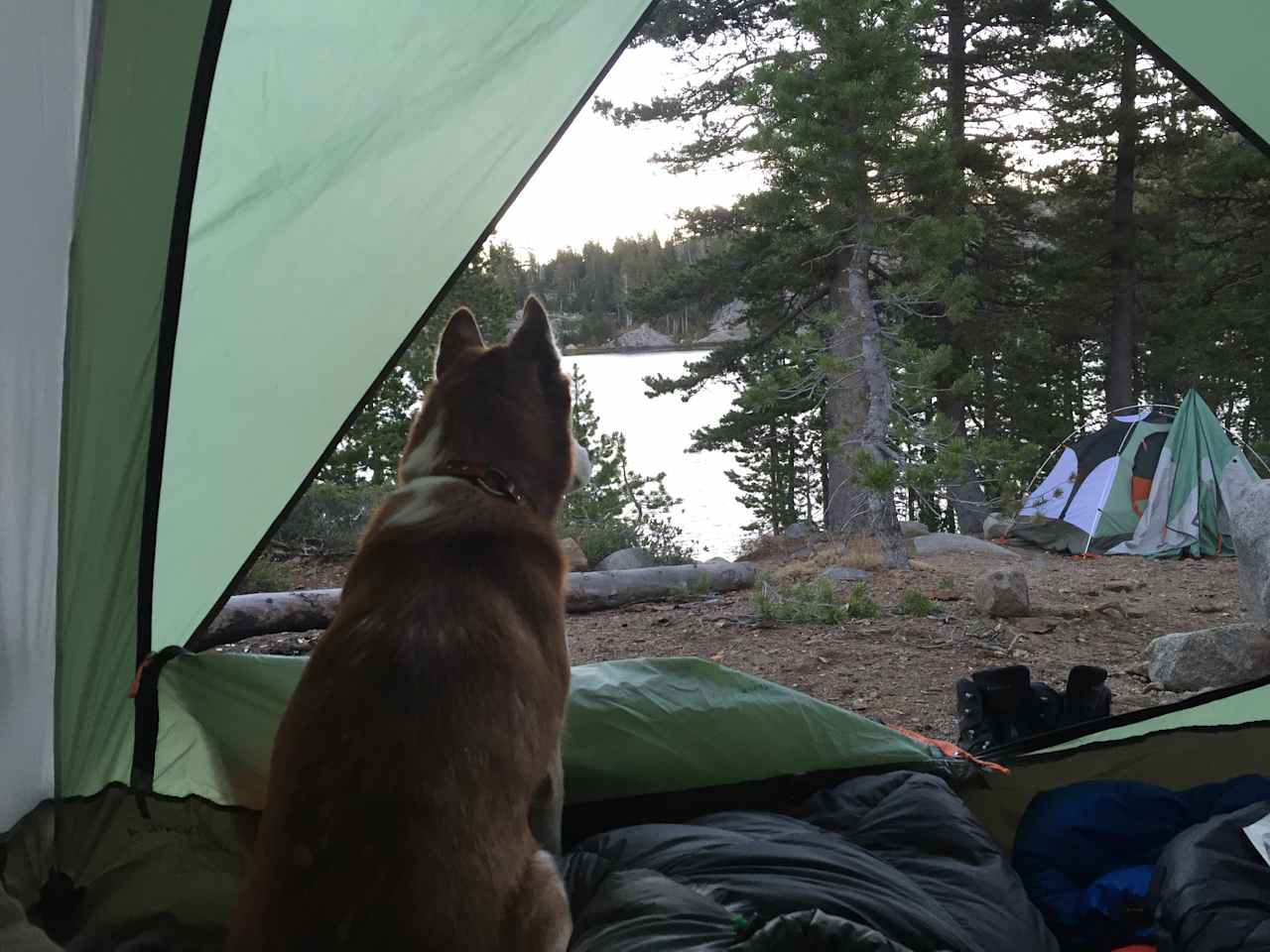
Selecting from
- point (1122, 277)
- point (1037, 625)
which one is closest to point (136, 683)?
point (1037, 625)

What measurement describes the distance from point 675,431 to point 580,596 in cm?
586

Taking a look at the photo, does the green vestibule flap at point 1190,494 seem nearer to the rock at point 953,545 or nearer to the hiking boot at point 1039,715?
the rock at point 953,545

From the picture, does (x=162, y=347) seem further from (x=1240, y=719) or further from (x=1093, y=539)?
(x=1093, y=539)

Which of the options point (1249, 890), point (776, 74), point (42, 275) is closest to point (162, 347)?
point (42, 275)

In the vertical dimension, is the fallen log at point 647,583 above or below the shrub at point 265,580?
below

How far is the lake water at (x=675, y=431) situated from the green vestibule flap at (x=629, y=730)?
6.99 meters

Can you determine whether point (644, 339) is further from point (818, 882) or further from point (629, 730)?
point (818, 882)

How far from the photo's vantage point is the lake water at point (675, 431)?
10328 millimetres

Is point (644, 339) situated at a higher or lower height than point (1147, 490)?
higher

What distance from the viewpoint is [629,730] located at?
246 centimetres

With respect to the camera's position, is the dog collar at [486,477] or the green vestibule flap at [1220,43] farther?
the green vestibule flap at [1220,43]

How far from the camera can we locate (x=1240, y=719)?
2.83m

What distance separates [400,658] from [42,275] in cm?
98

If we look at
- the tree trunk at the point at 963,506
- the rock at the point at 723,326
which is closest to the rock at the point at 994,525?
the tree trunk at the point at 963,506
